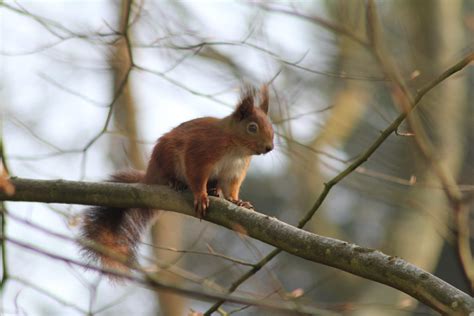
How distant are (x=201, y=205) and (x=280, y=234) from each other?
541 millimetres

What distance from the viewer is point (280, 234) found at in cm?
232

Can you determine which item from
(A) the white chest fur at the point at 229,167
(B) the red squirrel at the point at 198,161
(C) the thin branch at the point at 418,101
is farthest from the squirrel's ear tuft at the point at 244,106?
(C) the thin branch at the point at 418,101

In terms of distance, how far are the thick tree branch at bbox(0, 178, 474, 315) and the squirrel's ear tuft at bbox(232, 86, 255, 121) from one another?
1.81ft

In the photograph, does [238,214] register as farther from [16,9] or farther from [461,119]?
[461,119]

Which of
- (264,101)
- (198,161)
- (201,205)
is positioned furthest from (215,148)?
(201,205)

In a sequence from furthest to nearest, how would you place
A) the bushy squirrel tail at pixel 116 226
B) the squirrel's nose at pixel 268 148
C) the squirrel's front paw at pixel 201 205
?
the bushy squirrel tail at pixel 116 226 < the squirrel's nose at pixel 268 148 < the squirrel's front paw at pixel 201 205

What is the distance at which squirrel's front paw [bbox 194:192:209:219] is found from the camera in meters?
2.76

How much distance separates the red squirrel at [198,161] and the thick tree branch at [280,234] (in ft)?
0.95

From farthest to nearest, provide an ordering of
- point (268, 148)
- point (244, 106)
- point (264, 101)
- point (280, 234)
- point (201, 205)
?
point (264, 101) → point (244, 106) → point (268, 148) → point (201, 205) → point (280, 234)

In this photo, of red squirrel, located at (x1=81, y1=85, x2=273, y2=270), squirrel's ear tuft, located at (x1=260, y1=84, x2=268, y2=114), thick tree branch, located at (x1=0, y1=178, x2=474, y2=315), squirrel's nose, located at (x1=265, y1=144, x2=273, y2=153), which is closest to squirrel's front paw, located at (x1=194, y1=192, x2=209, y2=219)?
thick tree branch, located at (x1=0, y1=178, x2=474, y2=315)

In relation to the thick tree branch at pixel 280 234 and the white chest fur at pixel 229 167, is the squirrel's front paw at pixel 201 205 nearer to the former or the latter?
the thick tree branch at pixel 280 234

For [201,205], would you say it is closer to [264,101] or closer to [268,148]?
[268,148]

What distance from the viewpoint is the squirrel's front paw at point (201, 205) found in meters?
2.76

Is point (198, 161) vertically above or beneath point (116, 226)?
above
